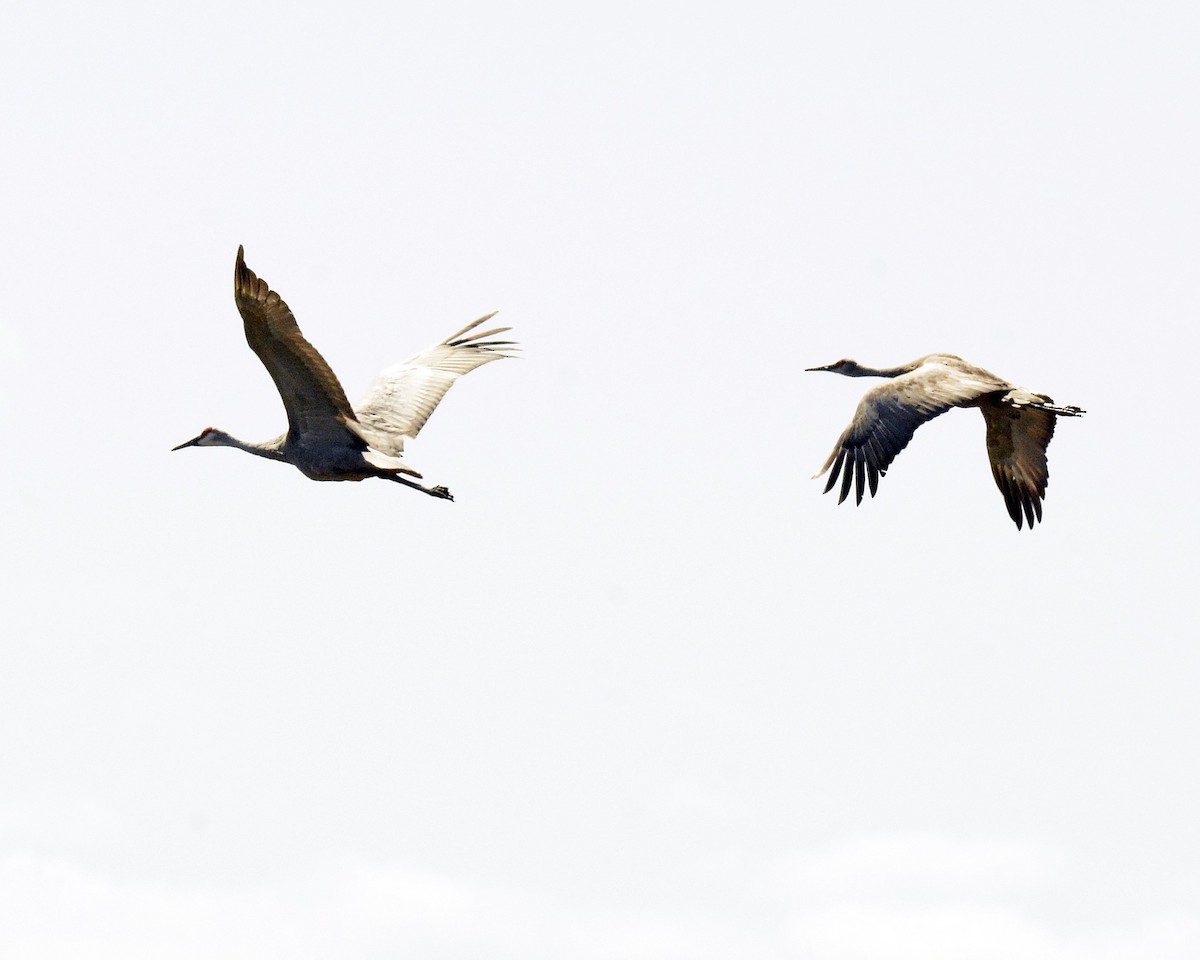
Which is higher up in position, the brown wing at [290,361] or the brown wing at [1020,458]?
the brown wing at [1020,458]

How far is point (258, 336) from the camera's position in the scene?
19.2 m

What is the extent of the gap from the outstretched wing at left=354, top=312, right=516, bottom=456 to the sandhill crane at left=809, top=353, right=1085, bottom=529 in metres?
4.28

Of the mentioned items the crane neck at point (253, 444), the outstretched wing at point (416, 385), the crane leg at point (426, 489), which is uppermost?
the outstretched wing at point (416, 385)

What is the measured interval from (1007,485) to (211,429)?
10043 millimetres

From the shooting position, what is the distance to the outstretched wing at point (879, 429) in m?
21.7

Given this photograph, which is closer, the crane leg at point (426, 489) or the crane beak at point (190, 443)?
the crane leg at point (426, 489)

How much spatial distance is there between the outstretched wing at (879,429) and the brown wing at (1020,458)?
122 inches

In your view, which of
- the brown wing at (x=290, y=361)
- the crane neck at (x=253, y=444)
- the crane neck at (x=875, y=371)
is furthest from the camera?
the crane neck at (x=875, y=371)

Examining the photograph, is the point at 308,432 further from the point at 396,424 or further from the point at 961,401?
the point at 961,401

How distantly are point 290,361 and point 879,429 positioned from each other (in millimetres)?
6403

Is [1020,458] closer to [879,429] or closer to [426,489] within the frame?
[879,429]

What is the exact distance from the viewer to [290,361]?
64.6ft

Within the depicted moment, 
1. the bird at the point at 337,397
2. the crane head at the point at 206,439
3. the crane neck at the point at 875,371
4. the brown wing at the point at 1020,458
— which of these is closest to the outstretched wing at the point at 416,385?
the bird at the point at 337,397

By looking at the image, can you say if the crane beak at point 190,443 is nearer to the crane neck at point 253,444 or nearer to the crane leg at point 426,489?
the crane neck at point 253,444
